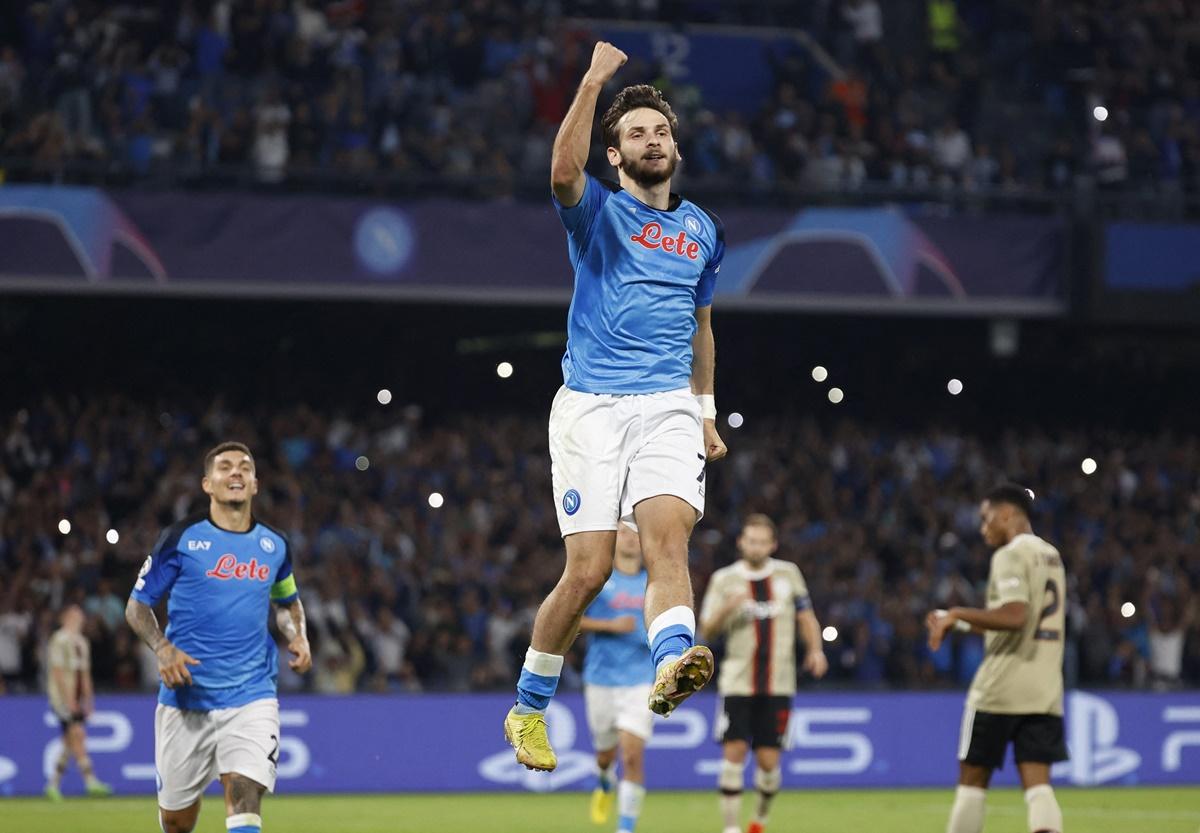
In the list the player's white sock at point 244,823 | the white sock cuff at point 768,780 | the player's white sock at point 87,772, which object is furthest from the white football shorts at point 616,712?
the player's white sock at point 87,772


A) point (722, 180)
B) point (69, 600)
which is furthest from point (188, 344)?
point (722, 180)

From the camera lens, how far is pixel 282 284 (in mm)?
21359

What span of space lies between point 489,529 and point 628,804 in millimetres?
9635

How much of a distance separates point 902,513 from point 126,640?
10.2 metres

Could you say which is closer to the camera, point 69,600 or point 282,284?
point 69,600

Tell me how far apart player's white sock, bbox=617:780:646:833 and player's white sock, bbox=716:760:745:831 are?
2.11ft

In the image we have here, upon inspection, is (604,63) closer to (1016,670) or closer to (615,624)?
(1016,670)

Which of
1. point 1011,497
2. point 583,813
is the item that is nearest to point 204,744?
point 1011,497

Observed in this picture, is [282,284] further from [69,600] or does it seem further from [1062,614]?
[1062,614]

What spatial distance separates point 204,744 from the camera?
9.63 meters

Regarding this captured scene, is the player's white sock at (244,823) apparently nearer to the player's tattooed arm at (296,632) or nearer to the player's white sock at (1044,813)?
the player's tattooed arm at (296,632)

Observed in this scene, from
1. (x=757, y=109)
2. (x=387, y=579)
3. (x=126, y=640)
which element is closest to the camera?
(x=126, y=640)

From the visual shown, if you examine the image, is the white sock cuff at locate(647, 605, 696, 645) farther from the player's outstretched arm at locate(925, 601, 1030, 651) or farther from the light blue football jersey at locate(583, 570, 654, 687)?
the light blue football jersey at locate(583, 570, 654, 687)

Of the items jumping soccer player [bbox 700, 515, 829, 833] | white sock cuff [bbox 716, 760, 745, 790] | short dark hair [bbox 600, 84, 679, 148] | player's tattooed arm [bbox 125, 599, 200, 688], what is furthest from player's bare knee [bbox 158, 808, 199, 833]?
jumping soccer player [bbox 700, 515, 829, 833]
